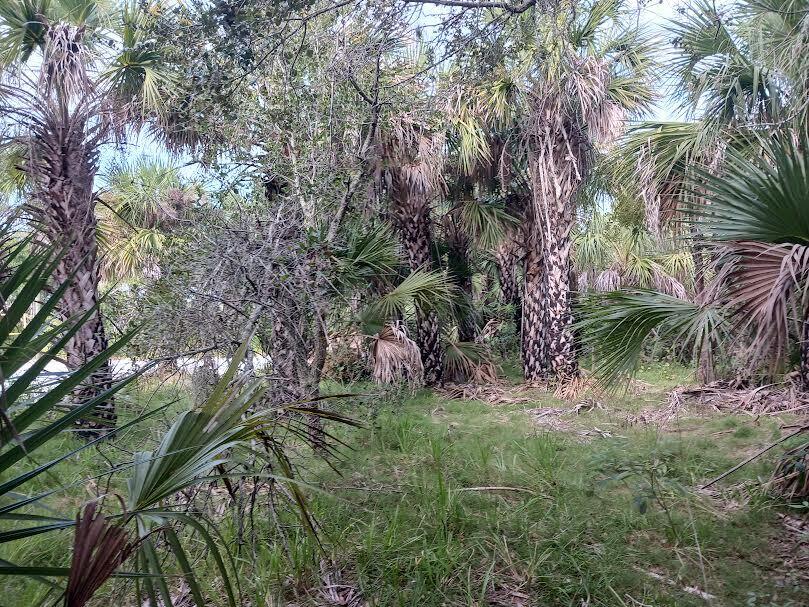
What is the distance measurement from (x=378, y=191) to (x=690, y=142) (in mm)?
4214

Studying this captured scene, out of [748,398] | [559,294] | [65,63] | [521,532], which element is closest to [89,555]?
[521,532]

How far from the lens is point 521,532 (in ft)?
A: 12.9

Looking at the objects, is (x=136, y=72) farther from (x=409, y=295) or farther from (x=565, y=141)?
(x=565, y=141)

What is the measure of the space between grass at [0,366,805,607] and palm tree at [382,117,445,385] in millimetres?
4016

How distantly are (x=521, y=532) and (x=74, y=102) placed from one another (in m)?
6.34

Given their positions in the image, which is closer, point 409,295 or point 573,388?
point 409,295

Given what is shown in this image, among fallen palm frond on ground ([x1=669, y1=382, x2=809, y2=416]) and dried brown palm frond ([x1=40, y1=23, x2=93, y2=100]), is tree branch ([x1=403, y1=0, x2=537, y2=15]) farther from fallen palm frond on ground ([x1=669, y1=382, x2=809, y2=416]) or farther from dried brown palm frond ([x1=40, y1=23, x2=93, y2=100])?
fallen palm frond on ground ([x1=669, y1=382, x2=809, y2=416])

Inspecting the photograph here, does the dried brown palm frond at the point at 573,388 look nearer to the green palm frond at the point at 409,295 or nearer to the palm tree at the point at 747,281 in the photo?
the green palm frond at the point at 409,295

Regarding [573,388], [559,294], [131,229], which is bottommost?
[573,388]

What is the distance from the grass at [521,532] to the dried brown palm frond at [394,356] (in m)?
1.42

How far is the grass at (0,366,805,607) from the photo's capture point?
3.34 meters

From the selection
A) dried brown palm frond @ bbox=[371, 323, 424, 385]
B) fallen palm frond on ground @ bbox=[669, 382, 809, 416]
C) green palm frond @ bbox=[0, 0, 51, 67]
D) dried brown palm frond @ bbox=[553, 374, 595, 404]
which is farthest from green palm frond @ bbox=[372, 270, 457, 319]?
green palm frond @ bbox=[0, 0, 51, 67]

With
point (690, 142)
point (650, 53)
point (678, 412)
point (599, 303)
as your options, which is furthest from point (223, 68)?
point (650, 53)

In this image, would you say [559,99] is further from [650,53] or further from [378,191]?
[378,191]
